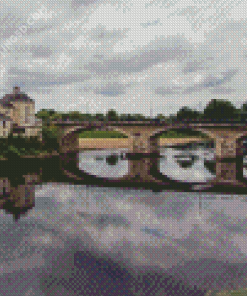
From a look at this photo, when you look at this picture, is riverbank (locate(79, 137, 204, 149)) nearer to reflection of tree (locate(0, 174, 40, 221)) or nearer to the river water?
reflection of tree (locate(0, 174, 40, 221))

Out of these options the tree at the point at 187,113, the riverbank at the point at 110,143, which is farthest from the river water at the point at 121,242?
the tree at the point at 187,113

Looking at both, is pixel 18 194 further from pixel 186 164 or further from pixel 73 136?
pixel 73 136

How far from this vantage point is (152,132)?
2562 inches

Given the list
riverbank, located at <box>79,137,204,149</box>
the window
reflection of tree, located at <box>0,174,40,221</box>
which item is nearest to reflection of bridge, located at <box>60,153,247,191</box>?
reflection of tree, located at <box>0,174,40,221</box>

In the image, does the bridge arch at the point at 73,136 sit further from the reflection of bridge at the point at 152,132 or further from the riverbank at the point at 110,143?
the riverbank at the point at 110,143

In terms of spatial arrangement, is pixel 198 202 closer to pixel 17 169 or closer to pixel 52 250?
pixel 52 250

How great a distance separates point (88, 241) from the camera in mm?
18672

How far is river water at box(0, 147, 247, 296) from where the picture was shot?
13562mm

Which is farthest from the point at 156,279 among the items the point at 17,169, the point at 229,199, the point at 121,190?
the point at 17,169

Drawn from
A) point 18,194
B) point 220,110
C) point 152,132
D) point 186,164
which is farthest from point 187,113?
point 18,194

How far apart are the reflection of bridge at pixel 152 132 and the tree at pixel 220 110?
6748 cm

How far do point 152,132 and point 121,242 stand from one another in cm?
4801

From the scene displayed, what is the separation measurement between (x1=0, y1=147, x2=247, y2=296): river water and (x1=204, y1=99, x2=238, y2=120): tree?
108m

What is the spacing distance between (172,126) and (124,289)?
5270cm
